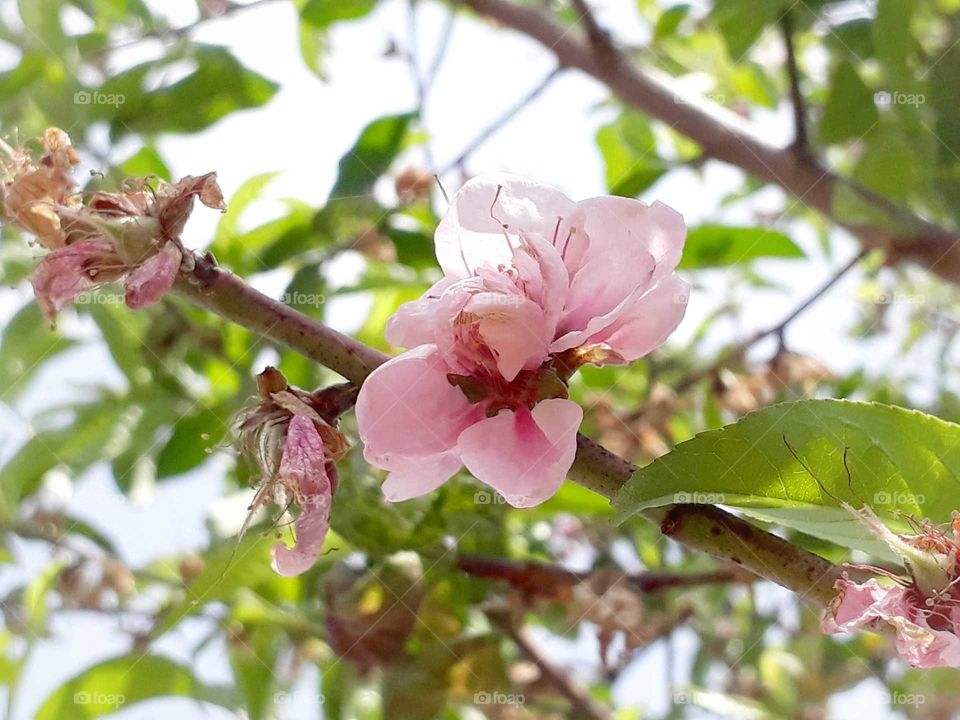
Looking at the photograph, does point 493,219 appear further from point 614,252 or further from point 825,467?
point 825,467

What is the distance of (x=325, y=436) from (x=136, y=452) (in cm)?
80

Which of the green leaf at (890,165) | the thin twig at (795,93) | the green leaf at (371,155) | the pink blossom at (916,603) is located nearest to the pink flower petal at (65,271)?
the pink blossom at (916,603)

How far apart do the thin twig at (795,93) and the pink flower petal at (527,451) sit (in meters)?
0.85

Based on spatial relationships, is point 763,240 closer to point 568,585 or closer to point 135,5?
point 568,585

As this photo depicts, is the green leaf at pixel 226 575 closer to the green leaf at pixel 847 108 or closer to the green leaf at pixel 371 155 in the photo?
the green leaf at pixel 371 155

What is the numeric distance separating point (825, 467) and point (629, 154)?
1035mm

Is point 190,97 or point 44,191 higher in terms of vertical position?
point 44,191

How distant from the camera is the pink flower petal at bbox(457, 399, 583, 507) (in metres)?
0.60

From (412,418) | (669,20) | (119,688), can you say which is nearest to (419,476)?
(412,418)

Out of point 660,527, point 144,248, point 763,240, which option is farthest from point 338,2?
point 660,527

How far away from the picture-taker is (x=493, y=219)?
67 cm

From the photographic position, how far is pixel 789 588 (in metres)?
0.60

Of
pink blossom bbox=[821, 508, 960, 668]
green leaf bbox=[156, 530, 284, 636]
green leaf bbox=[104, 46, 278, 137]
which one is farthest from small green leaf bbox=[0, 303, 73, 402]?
pink blossom bbox=[821, 508, 960, 668]

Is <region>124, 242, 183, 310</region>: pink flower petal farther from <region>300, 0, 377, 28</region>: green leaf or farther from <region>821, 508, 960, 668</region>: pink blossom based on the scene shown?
<region>300, 0, 377, 28</region>: green leaf
